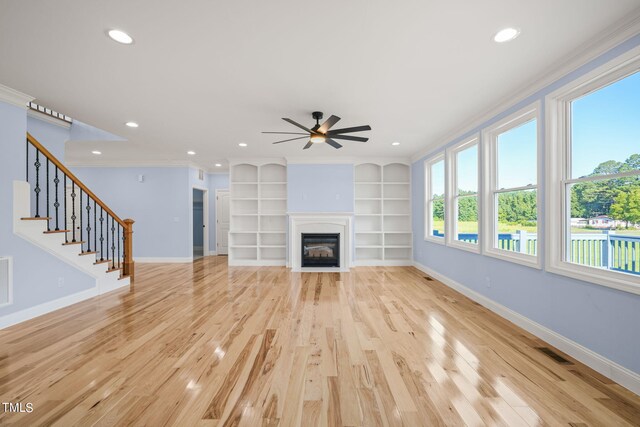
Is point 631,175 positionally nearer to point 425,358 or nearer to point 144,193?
point 425,358

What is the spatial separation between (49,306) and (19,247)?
0.82 m

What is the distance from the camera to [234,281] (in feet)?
16.8

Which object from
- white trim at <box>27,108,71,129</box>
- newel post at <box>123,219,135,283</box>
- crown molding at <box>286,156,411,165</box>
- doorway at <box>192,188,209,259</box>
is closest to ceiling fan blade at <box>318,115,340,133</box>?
crown molding at <box>286,156,411,165</box>

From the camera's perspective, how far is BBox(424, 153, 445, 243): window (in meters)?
5.31

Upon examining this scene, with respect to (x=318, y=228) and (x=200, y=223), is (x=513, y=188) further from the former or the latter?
(x=200, y=223)

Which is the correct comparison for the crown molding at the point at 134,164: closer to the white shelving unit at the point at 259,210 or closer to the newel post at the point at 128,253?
the white shelving unit at the point at 259,210

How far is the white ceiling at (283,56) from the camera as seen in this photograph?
74.1 inches

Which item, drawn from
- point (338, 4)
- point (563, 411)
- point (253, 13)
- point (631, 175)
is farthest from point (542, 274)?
point (253, 13)

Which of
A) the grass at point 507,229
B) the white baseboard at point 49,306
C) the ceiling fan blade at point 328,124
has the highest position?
the ceiling fan blade at point 328,124

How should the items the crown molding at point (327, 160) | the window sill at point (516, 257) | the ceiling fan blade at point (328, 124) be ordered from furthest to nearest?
1. the crown molding at point (327, 160)
2. the ceiling fan blade at point (328, 124)
3. the window sill at point (516, 257)

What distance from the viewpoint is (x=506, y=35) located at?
2.12 metres

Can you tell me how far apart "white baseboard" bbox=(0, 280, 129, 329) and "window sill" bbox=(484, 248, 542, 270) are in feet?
18.3

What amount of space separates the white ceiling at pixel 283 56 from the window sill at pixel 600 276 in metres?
1.84

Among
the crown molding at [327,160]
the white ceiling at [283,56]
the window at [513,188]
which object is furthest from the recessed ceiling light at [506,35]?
the crown molding at [327,160]
